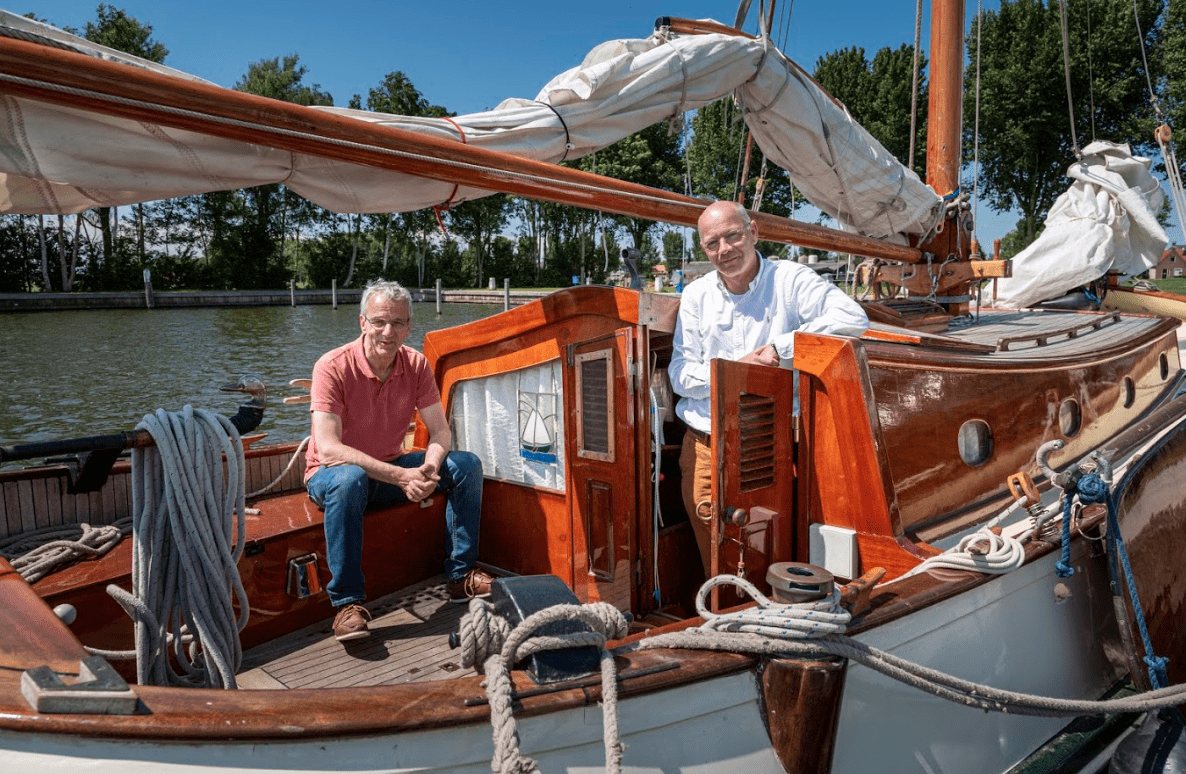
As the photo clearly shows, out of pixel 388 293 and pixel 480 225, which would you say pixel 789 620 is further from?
pixel 480 225

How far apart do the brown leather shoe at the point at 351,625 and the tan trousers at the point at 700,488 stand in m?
1.35

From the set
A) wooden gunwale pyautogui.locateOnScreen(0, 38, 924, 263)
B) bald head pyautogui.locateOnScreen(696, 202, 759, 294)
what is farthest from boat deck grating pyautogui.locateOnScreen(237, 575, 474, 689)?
wooden gunwale pyautogui.locateOnScreen(0, 38, 924, 263)

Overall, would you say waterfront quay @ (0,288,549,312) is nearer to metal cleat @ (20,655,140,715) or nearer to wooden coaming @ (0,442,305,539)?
wooden coaming @ (0,442,305,539)

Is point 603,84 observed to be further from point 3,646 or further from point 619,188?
point 3,646

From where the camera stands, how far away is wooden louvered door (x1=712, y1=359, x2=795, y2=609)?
2.71m

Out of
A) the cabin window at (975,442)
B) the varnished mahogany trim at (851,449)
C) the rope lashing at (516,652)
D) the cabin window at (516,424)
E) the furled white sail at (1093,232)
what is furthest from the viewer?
the furled white sail at (1093,232)

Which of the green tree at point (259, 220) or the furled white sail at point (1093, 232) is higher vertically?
the green tree at point (259, 220)

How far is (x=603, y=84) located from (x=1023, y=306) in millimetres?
6821

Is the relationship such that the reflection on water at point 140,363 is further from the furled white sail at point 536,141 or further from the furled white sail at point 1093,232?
the furled white sail at point 1093,232

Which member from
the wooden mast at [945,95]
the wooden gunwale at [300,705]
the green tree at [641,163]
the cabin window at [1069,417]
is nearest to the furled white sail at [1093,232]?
the wooden mast at [945,95]

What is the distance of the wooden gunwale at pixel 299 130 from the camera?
93.0 inches

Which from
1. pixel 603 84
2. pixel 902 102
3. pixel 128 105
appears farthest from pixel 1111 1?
pixel 128 105

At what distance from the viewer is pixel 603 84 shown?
12.3 ft

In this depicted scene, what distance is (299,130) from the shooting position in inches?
112
